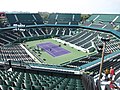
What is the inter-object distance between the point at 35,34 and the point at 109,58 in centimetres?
5194

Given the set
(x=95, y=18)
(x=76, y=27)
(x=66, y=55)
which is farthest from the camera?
(x=95, y=18)

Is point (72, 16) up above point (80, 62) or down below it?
above

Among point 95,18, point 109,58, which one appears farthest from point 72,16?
point 109,58

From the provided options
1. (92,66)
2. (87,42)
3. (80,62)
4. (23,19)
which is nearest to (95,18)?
(87,42)

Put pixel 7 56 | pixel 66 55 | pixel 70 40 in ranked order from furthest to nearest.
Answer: pixel 70 40
pixel 66 55
pixel 7 56

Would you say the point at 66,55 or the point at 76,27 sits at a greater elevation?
the point at 76,27

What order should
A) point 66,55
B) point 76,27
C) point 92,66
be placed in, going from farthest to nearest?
1. point 76,27
2. point 66,55
3. point 92,66

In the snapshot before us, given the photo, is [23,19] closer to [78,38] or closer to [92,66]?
[78,38]

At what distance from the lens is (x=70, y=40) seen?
75125mm

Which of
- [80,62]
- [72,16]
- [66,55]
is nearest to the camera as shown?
[80,62]

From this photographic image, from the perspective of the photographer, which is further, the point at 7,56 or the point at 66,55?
the point at 66,55

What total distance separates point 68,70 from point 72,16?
2880 inches

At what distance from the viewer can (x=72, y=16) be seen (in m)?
104

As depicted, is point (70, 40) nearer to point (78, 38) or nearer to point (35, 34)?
point (78, 38)
